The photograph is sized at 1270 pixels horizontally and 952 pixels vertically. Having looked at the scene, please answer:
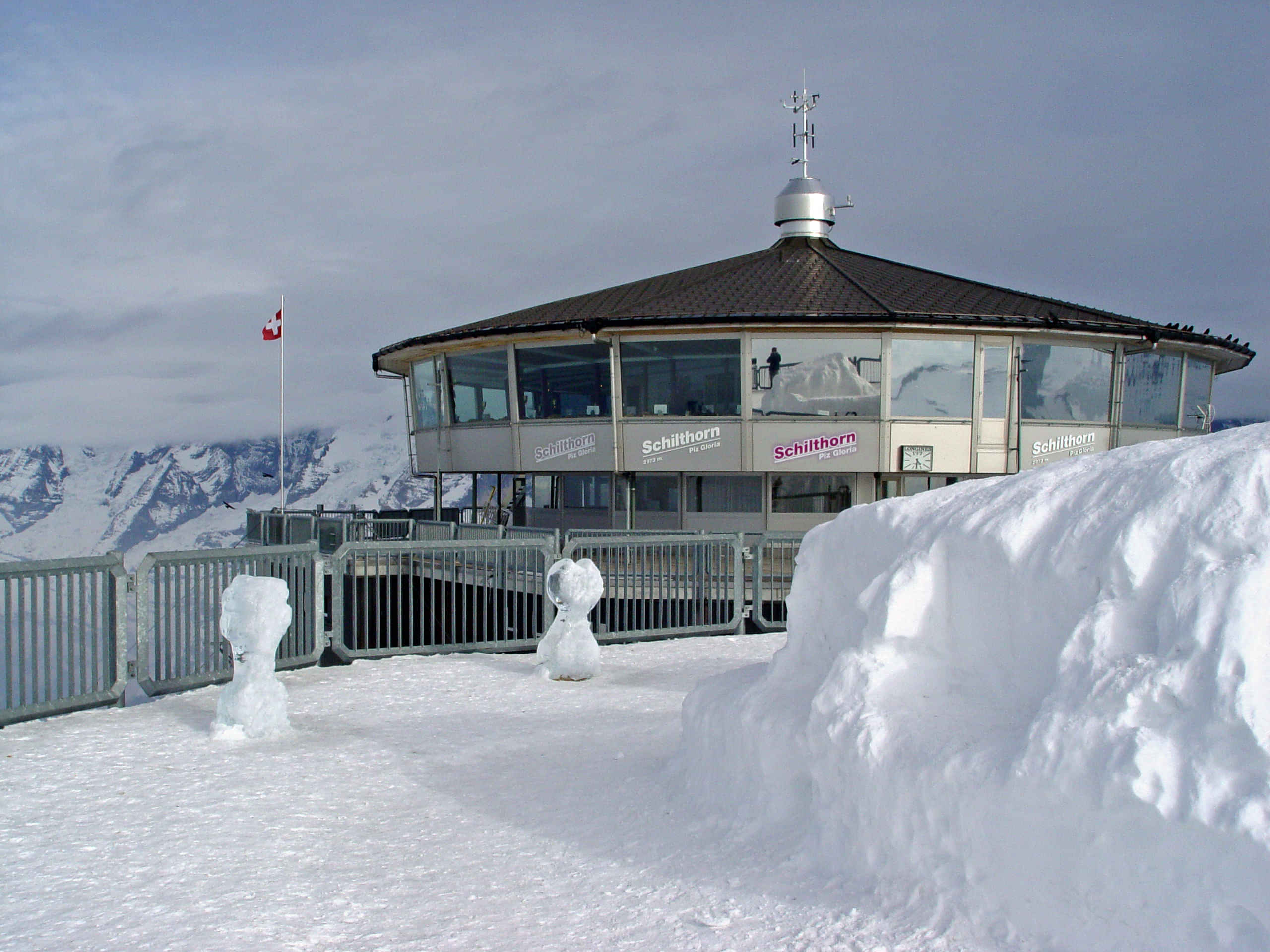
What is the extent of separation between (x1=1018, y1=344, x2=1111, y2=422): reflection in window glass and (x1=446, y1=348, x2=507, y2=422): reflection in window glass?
12.6m

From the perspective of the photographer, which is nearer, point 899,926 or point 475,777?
point 899,926

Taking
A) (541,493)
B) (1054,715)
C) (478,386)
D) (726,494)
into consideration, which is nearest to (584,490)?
(541,493)

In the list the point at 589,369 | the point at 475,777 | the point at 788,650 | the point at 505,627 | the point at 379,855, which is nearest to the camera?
the point at 379,855

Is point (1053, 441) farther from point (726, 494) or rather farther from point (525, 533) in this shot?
point (525, 533)

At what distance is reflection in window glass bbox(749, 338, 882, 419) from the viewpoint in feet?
75.1

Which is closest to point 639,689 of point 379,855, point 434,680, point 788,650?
point 434,680

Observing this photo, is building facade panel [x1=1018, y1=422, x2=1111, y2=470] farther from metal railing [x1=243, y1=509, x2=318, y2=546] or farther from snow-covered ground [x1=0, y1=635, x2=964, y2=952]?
snow-covered ground [x1=0, y1=635, x2=964, y2=952]

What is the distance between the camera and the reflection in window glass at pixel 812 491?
23.8 m

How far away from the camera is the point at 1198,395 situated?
92.8 feet

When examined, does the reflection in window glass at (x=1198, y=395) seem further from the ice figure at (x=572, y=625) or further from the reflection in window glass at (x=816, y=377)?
the ice figure at (x=572, y=625)

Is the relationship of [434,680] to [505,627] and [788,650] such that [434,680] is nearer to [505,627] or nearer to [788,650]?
[505,627]

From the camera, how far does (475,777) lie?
22.4 feet

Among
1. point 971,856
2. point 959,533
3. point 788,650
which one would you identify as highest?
point 959,533

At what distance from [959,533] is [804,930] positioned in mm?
2030
